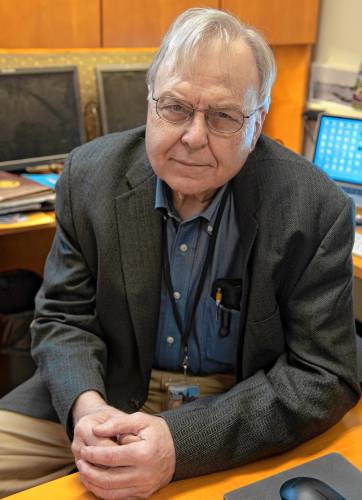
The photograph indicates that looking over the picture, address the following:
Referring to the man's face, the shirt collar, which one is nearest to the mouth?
the man's face

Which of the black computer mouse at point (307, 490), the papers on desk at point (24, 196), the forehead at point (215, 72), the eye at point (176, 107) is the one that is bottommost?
the papers on desk at point (24, 196)

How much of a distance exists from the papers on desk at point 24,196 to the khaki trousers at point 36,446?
0.92 meters

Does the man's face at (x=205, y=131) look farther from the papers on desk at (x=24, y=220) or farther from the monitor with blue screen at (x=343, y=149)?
the monitor with blue screen at (x=343, y=149)

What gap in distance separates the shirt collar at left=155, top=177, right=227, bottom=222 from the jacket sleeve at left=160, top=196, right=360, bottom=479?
23cm

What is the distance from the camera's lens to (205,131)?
117 cm

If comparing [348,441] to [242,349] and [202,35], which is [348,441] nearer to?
[242,349]

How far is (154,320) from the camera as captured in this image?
1.31 metres

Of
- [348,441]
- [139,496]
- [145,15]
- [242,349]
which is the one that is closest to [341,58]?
[145,15]

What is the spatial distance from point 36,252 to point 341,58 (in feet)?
5.56

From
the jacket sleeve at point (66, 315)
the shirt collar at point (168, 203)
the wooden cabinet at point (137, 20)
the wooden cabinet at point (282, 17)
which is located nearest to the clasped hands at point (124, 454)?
the jacket sleeve at point (66, 315)

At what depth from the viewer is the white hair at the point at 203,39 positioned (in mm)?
1138

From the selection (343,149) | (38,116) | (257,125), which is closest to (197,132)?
(257,125)

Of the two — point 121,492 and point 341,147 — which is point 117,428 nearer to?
point 121,492

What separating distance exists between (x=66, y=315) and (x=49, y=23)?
1493mm
